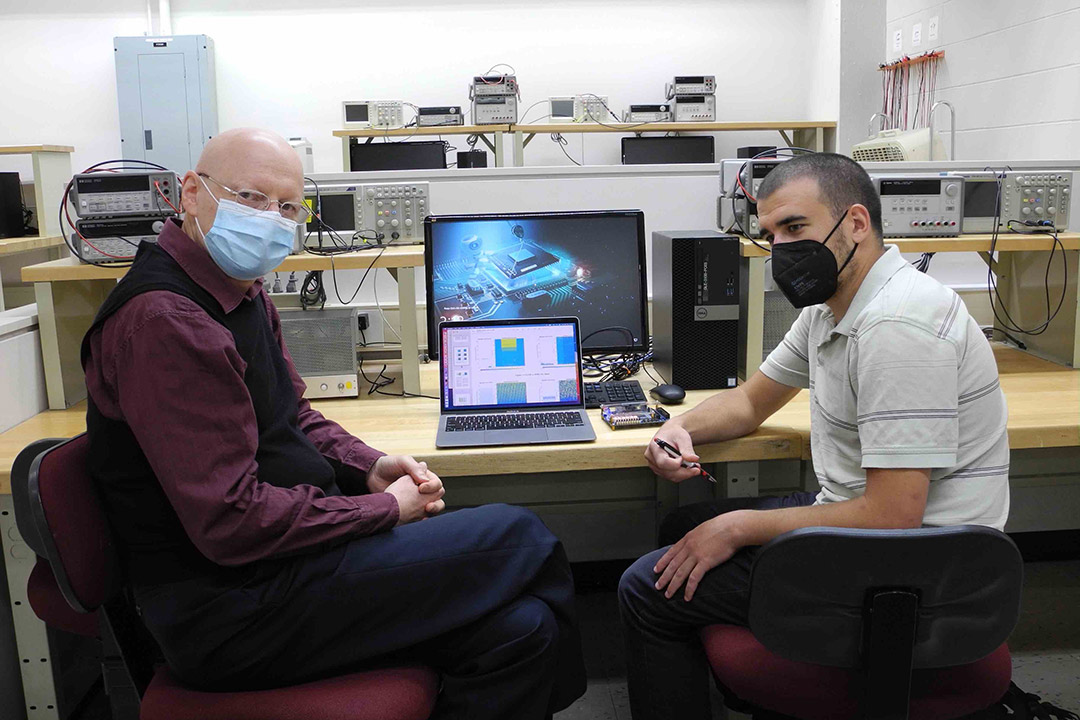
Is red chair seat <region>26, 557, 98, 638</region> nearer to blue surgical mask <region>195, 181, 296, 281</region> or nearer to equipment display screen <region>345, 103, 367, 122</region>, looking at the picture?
blue surgical mask <region>195, 181, 296, 281</region>

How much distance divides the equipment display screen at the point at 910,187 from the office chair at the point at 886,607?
128cm

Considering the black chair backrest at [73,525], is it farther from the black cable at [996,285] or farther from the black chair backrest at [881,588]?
the black cable at [996,285]

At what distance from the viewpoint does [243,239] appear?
4.52 ft

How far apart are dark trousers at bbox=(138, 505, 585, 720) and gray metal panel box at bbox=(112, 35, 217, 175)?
566cm

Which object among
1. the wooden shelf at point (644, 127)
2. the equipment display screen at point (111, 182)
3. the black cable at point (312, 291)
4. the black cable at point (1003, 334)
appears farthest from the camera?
the wooden shelf at point (644, 127)

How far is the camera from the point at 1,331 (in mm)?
1963

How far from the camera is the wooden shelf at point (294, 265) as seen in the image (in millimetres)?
2064

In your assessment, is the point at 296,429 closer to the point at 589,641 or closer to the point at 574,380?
the point at 574,380

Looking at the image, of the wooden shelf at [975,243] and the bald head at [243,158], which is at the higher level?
the bald head at [243,158]

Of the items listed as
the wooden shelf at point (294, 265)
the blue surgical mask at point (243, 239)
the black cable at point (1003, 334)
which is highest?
the blue surgical mask at point (243, 239)

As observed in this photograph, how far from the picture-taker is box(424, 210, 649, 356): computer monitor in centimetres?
223

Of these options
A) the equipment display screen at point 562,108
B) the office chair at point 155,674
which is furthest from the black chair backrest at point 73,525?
the equipment display screen at point 562,108

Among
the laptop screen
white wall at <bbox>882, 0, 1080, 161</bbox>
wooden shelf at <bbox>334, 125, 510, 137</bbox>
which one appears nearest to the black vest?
the laptop screen

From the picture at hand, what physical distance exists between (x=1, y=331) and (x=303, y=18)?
530 centimetres
